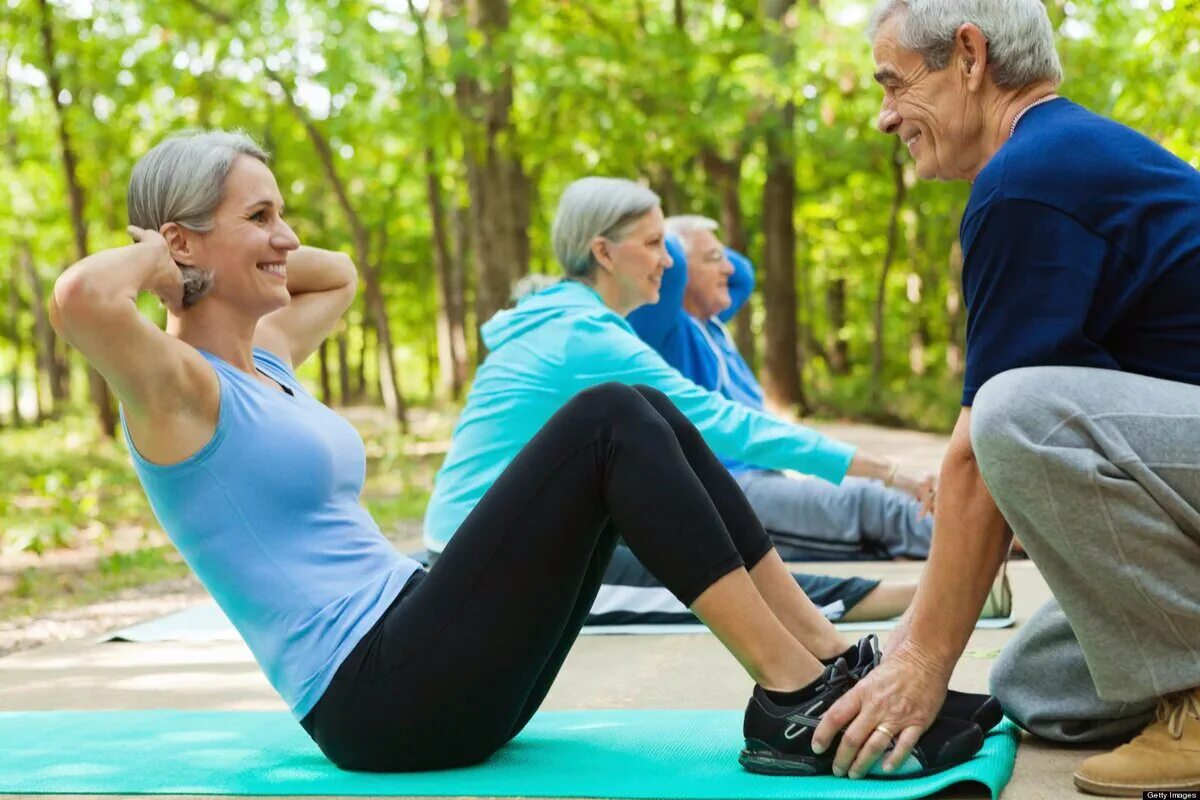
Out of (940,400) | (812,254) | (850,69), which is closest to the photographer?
(850,69)

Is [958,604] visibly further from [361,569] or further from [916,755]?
[361,569]

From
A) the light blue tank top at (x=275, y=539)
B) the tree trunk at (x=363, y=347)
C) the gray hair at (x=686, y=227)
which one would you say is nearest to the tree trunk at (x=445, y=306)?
the gray hair at (x=686, y=227)

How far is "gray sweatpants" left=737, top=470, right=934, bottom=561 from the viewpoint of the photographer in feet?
21.3

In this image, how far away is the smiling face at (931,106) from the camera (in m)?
2.95

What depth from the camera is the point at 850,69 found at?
14516 millimetres

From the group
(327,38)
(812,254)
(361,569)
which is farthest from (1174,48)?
(812,254)

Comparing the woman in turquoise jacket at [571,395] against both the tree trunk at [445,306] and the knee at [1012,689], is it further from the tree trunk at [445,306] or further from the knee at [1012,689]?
the tree trunk at [445,306]

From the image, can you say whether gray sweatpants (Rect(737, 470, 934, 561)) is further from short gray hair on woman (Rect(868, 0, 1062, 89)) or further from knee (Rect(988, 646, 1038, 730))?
short gray hair on woman (Rect(868, 0, 1062, 89))

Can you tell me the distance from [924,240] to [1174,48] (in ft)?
58.7

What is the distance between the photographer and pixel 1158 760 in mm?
2635

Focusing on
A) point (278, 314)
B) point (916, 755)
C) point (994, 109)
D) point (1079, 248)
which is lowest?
point (916, 755)

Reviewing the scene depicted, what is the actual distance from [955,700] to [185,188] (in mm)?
2021

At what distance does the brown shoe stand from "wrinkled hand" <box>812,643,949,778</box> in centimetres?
32

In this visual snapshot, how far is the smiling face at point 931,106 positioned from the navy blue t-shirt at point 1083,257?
235 millimetres
